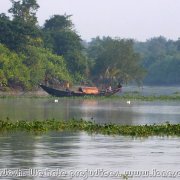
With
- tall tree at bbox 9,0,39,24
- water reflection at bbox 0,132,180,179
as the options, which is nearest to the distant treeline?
tall tree at bbox 9,0,39,24

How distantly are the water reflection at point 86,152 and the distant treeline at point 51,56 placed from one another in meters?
67.5

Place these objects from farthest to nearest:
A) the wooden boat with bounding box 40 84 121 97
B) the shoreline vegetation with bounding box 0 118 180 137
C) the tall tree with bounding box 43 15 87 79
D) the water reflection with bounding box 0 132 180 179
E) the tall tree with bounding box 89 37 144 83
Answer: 1. the tall tree with bounding box 89 37 144 83
2. the tall tree with bounding box 43 15 87 79
3. the wooden boat with bounding box 40 84 121 97
4. the shoreline vegetation with bounding box 0 118 180 137
5. the water reflection with bounding box 0 132 180 179

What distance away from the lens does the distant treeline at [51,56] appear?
4382 inches

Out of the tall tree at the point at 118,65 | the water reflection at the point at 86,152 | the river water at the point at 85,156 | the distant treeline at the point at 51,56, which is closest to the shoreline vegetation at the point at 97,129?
the river water at the point at 85,156

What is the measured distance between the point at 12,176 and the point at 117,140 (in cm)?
1301

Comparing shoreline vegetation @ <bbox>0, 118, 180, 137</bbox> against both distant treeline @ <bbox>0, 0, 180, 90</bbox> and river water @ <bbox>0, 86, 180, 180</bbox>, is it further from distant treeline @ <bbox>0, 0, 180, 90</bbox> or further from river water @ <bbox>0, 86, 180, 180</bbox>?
distant treeline @ <bbox>0, 0, 180, 90</bbox>

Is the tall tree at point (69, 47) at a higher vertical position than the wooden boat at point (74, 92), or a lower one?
higher

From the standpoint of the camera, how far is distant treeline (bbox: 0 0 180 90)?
4382 inches

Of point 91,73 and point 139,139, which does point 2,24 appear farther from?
point 139,139

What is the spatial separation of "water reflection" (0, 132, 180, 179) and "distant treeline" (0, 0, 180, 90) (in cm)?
6755

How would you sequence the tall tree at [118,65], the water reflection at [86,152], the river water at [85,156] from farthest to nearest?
the tall tree at [118,65] → the water reflection at [86,152] → the river water at [85,156]

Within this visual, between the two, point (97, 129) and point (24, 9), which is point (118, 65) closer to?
point (24, 9)

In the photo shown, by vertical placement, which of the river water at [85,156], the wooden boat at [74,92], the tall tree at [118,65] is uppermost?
the tall tree at [118,65]

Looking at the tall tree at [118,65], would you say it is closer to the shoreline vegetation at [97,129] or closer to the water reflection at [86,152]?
the shoreline vegetation at [97,129]
